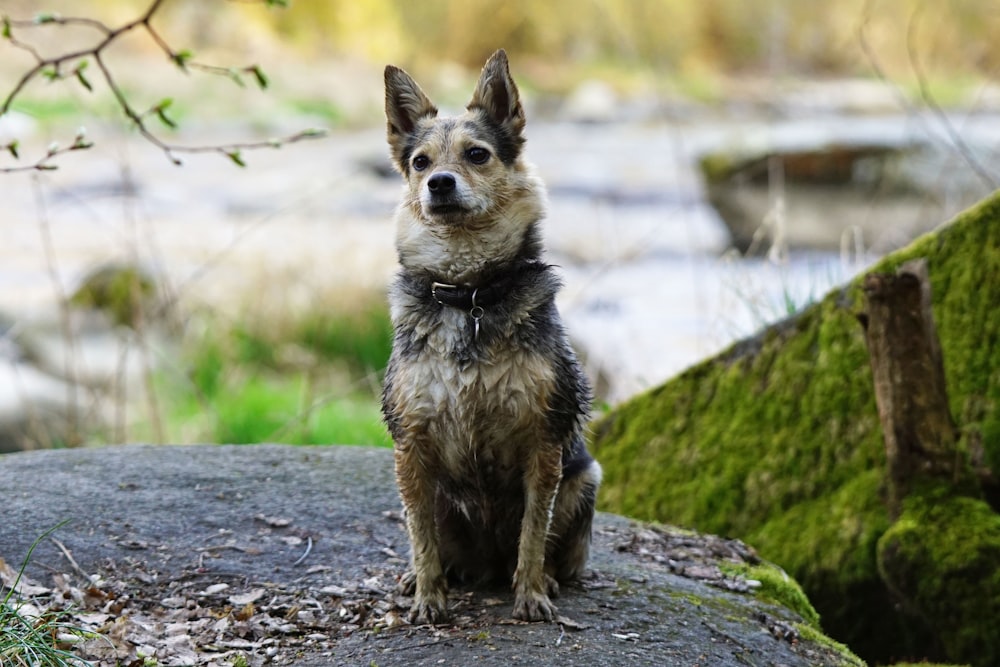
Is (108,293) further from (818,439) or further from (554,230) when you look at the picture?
(818,439)

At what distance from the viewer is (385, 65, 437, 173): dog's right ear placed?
4242mm

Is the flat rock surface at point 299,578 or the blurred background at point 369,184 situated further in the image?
the blurred background at point 369,184

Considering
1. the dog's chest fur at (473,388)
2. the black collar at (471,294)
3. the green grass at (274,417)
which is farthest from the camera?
the green grass at (274,417)

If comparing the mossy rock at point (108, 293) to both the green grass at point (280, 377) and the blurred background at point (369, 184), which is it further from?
the green grass at point (280, 377)

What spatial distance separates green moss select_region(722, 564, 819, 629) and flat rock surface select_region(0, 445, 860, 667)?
0.07 meters

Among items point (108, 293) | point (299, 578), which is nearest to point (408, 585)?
point (299, 578)

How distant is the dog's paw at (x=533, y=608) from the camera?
3.89 metres

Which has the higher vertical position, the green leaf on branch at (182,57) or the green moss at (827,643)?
the green leaf on branch at (182,57)

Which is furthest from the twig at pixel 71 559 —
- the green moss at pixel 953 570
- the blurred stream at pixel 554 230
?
the green moss at pixel 953 570

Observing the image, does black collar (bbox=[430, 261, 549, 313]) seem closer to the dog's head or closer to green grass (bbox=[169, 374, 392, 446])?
the dog's head

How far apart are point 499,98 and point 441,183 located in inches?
21.3

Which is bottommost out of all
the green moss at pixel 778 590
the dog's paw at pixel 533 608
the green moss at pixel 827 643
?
the green moss at pixel 827 643

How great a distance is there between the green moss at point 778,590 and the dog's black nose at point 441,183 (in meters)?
2.09

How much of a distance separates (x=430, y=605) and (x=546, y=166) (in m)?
14.5
